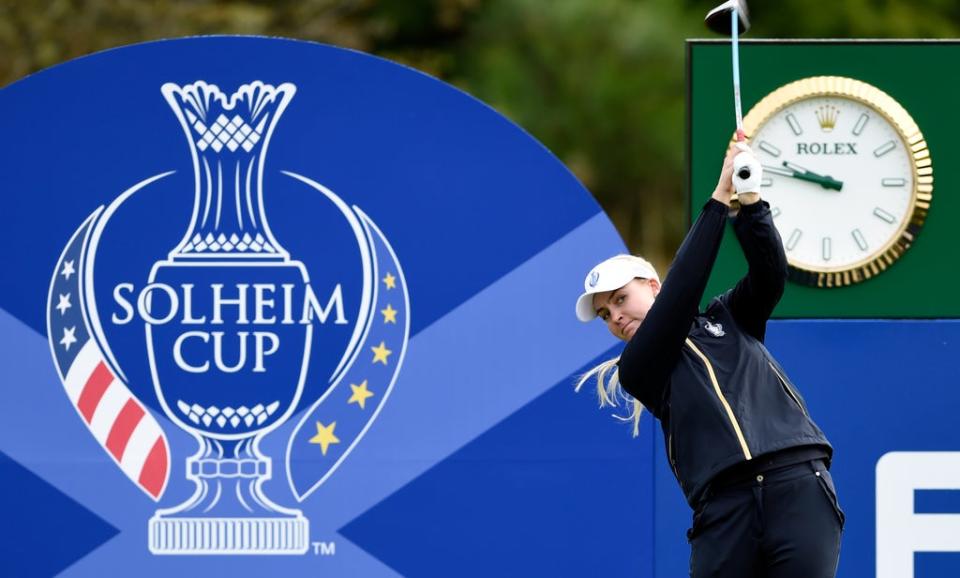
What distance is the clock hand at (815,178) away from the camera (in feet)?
16.1

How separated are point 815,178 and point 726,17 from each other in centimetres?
77

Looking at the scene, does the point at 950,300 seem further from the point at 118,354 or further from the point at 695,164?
the point at 118,354

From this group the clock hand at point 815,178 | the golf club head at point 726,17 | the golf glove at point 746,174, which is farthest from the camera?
the clock hand at point 815,178

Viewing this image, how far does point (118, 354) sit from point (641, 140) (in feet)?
42.4

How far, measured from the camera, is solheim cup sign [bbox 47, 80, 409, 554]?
4746 mm

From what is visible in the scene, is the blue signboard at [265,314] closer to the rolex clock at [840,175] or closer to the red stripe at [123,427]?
the red stripe at [123,427]

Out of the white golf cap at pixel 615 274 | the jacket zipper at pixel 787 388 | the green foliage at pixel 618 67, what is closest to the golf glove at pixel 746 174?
the white golf cap at pixel 615 274

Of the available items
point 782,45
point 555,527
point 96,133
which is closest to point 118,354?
point 96,133

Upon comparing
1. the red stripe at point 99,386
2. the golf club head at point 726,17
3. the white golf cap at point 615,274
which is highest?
the golf club head at point 726,17

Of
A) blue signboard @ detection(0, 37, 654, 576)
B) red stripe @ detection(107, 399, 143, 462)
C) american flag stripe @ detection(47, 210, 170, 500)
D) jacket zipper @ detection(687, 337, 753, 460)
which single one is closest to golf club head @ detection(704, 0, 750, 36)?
blue signboard @ detection(0, 37, 654, 576)

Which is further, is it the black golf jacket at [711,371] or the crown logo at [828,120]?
the crown logo at [828,120]

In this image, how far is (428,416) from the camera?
4.78 meters

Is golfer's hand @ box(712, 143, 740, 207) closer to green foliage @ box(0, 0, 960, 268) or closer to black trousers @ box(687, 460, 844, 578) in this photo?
black trousers @ box(687, 460, 844, 578)

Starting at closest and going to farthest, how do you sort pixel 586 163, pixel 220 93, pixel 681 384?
pixel 681 384 → pixel 220 93 → pixel 586 163
